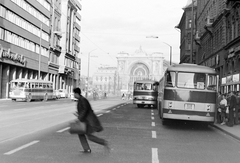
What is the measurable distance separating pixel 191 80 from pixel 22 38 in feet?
137

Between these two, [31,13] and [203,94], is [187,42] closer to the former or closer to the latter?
[31,13]

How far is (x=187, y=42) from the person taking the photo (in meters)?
70.5

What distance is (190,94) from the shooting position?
14336 mm

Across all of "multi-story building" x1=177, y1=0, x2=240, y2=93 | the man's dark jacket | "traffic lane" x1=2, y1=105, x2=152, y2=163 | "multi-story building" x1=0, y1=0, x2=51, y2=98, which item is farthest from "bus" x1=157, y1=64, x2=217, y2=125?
"multi-story building" x1=0, y1=0, x2=51, y2=98

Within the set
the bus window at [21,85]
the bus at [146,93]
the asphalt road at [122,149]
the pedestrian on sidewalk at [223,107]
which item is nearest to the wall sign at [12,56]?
the bus window at [21,85]

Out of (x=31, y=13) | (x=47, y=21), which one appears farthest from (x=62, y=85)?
(x=31, y=13)

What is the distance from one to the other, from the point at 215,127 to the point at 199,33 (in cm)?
3971

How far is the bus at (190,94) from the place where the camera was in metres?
14.2

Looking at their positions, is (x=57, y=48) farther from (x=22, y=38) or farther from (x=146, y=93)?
(x=146, y=93)

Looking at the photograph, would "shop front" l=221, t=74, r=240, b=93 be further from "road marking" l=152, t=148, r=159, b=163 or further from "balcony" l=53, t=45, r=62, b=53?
"balcony" l=53, t=45, r=62, b=53

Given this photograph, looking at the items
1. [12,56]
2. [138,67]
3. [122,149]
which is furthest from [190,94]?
[138,67]

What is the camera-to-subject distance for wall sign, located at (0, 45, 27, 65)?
43600 millimetres

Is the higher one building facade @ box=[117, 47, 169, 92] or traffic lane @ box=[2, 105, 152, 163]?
building facade @ box=[117, 47, 169, 92]

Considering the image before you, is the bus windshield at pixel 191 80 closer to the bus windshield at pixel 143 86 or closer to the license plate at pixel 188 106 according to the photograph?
the license plate at pixel 188 106
